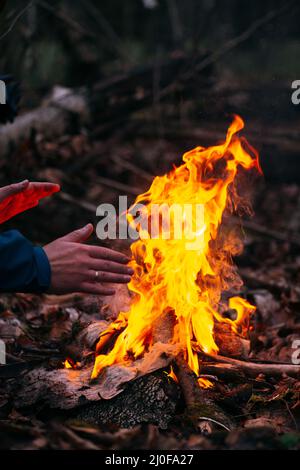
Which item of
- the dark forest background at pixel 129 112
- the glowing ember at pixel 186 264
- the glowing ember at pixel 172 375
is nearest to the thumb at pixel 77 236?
the glowing ember at pixel 186 264

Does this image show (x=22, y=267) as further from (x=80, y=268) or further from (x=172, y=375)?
(x=172, y=375)

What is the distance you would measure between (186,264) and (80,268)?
100 centimetres

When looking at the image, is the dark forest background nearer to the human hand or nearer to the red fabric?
the red fabric

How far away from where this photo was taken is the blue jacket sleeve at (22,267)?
2.88 m

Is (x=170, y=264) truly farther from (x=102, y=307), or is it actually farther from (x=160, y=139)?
(x=160, y=139)

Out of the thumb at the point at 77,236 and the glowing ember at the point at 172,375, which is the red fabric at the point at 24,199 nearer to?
the thumb at the point at 77,236

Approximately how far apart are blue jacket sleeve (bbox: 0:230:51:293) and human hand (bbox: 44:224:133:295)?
0.04 metres

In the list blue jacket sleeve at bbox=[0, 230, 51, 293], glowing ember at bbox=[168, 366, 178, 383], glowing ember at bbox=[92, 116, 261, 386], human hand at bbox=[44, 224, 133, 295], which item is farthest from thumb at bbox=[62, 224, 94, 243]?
glowing ember at bbox=[168, 366, 178, 383]

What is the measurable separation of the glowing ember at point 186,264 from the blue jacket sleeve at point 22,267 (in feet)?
2.60

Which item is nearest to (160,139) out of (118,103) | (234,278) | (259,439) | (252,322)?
(118,103)

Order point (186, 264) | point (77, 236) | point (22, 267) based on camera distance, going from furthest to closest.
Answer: point (186, 264) → point (77, 236) → point (22, 267)

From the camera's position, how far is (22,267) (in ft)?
9.47

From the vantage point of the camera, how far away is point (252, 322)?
483 centimetres

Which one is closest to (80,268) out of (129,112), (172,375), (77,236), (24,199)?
(77,236)
